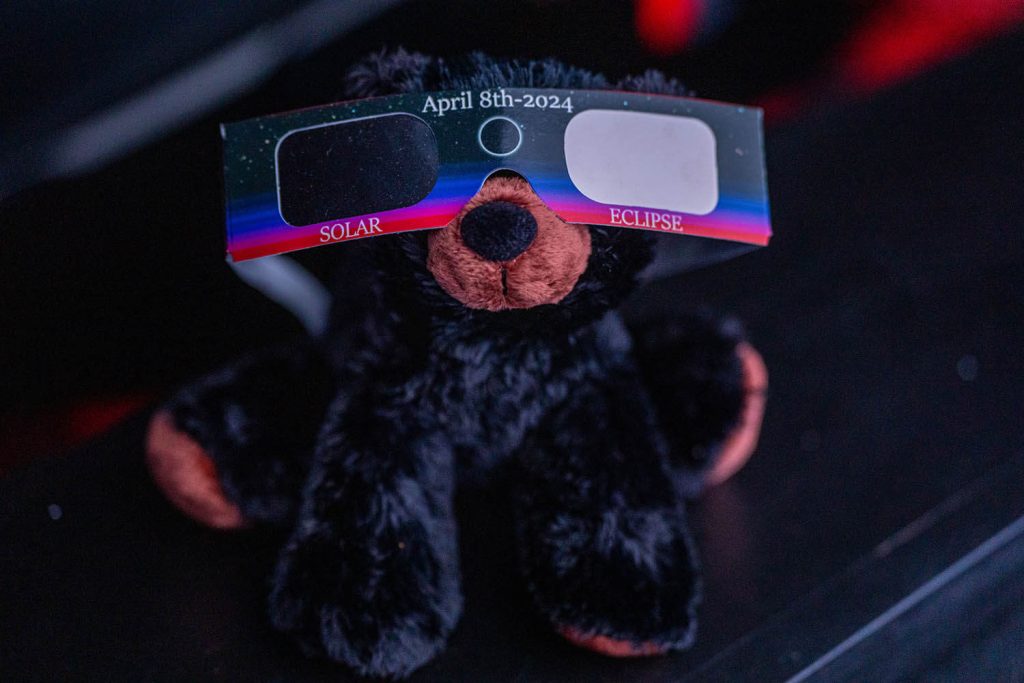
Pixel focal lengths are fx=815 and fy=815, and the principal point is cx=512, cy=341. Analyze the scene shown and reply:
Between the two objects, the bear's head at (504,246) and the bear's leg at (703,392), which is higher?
the bear's head at (504,246)

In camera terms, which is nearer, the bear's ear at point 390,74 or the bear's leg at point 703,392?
the bear's ear at point 390,74

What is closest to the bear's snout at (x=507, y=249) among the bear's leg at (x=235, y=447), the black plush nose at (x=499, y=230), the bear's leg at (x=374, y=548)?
the black plush nose at (x=499, y=230)

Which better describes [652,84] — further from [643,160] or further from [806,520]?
[806,520]

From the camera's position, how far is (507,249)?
41 centimetres

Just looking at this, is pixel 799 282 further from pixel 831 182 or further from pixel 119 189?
pixel 119 189

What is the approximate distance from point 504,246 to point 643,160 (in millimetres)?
93

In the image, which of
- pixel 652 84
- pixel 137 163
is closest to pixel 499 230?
pixel 652 84

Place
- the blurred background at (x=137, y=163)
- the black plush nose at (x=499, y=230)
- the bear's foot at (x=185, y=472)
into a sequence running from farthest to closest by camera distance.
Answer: the blurred background at (x=137, y=163) → the bear's foot at (x=185, y=472) → the black plush nose at (x=499, y=230)

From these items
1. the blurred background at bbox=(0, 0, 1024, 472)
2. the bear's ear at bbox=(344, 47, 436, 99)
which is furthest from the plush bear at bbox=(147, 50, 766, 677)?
the blurred background at bbox=(0, 0, 1024, 472)

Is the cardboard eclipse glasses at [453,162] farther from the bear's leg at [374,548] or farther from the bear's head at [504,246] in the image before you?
the bear's leg at [374,548]

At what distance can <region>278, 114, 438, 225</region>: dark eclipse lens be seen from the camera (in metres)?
0.42

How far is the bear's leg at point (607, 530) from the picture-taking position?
0.50m

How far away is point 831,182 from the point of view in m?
0.81

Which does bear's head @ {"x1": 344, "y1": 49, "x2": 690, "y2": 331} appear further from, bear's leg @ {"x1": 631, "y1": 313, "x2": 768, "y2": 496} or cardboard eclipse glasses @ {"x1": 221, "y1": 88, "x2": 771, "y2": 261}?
bear's leg @ {"x1": 631, "y1": 313, "x2": 768, "y2": 496}
